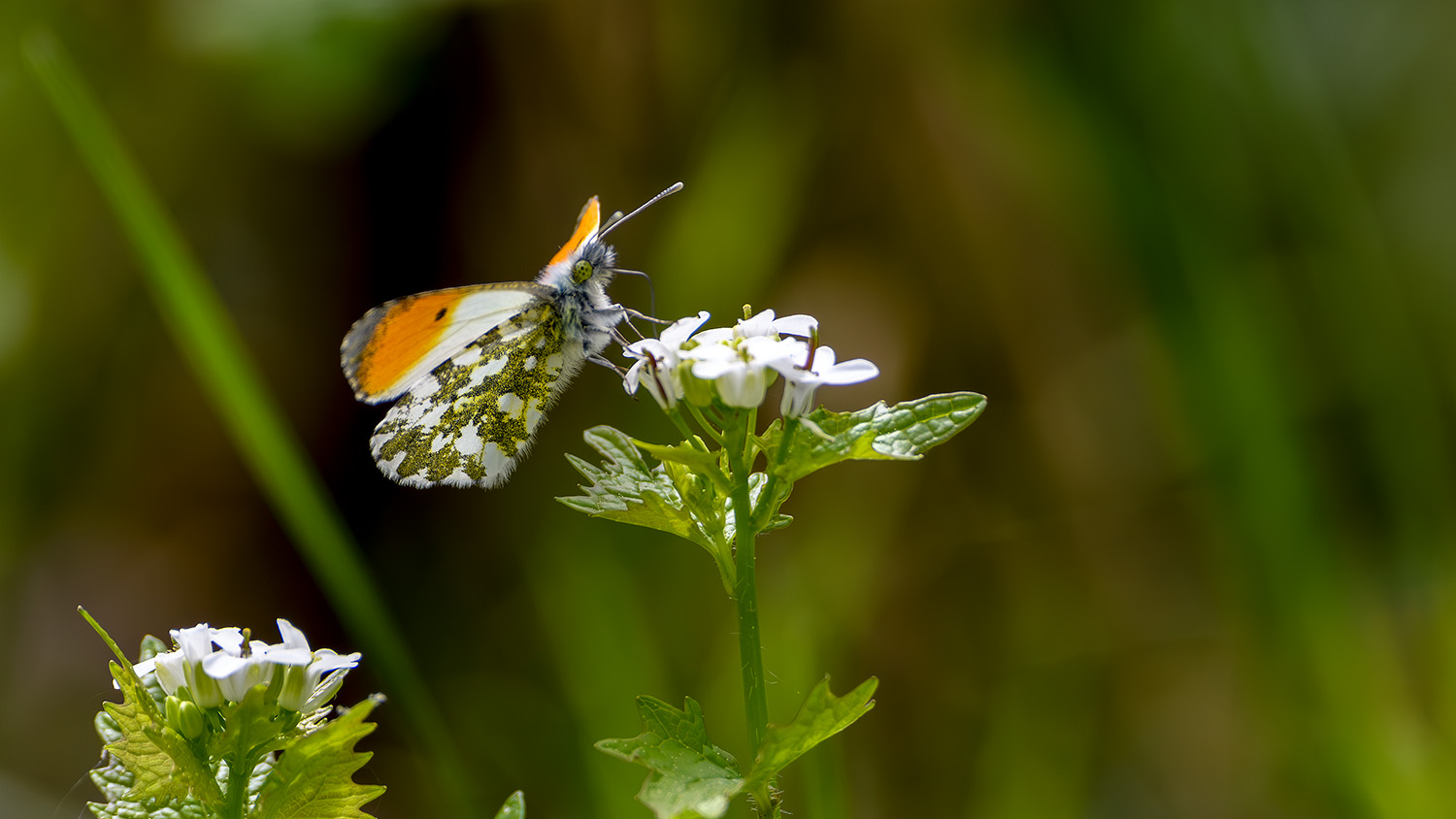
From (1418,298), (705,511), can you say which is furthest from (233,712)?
(1418,298)

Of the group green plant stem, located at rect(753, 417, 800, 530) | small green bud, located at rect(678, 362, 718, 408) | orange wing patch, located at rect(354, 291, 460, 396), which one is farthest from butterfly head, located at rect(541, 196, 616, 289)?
green plant stem, located at rect(753, 417, 800, 530)

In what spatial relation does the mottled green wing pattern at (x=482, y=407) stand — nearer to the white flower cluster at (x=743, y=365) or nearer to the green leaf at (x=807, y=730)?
the white flower cluster at (x=743, y=365)

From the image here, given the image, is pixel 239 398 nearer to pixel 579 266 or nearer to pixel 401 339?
pixel 401 339

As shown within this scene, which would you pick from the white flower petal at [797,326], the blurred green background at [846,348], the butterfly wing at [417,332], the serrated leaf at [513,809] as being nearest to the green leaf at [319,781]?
the serrated leaf at [513,809]

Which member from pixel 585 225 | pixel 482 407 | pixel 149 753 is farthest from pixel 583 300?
pixel 149 753

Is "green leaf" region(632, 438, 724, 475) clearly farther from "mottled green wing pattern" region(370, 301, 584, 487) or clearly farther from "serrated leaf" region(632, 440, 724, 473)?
"mottled green wing pattern" region(370, 301, 584, 487)

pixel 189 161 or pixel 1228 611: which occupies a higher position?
pixel 189 161

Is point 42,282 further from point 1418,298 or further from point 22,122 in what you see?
point 1418,298
